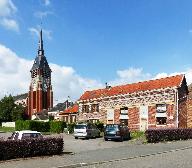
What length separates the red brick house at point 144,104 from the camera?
171ft

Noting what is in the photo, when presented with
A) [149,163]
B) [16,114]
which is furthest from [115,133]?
[16,114]

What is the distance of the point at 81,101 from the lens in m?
68.4

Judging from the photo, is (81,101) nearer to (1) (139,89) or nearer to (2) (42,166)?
(1) (139,89)

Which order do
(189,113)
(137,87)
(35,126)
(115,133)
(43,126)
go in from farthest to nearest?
1. (43,126)
2. (35,126)
3. (137,87)
4. (189,113)
5. (115,133)

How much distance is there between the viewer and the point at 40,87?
128 meters

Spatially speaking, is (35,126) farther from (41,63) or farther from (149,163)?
(41,63)

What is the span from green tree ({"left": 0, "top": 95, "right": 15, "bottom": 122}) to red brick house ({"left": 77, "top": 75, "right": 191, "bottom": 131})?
4894cm

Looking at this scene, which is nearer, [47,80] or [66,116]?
[66,116]

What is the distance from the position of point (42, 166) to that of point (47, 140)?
4.52 meters

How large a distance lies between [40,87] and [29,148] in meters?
107

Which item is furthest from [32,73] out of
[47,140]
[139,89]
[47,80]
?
[47,140]

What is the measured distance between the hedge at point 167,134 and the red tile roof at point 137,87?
464 inches

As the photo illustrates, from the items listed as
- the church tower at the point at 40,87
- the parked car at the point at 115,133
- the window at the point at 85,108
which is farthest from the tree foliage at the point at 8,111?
the parked car at the point at 115,133

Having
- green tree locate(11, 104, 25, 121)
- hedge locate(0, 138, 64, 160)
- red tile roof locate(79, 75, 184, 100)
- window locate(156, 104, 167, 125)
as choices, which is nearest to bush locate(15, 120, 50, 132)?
red tile roof locate(79, 75, 184, 100)
